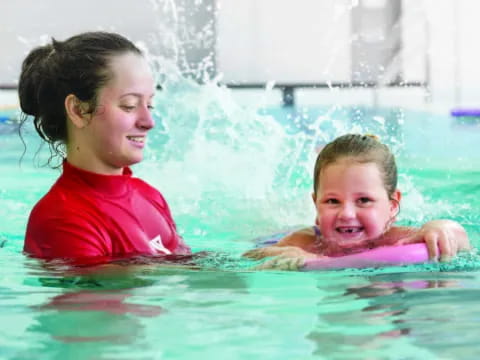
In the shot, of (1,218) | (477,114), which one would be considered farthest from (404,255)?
(477,114)

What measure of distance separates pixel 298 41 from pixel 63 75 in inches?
370

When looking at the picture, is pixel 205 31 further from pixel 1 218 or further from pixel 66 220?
pixel 66 220

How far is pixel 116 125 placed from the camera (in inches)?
94.7

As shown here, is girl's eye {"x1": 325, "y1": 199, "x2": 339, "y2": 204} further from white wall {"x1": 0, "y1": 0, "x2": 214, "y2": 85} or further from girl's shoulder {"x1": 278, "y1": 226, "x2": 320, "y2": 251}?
white wall {"x1": 0, "y1": 0, "x2": 214, "y2": 85}

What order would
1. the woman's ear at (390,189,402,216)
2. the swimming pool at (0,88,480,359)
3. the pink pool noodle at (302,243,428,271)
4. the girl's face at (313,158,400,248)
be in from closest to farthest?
1. the swimming pool at (0,88,480,359)
2. the pink pool noodle at (302,243,428,271)
3. the girl's face at (313,158,400,248)
4. the woman's ear at (390,189,402,216)

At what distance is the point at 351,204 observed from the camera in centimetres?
248

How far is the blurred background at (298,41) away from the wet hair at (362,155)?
8.08 m

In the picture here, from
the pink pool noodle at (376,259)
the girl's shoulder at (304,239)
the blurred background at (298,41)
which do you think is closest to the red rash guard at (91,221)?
the girl's shoulder at (304,239)

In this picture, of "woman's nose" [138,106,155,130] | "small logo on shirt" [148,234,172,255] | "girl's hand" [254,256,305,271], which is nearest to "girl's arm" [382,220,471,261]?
"girl's hand" [254,256,305,271]

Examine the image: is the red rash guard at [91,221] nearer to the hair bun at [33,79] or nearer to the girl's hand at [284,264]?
the hair bun at [33,79]

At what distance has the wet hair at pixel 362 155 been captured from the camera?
255 centimetres

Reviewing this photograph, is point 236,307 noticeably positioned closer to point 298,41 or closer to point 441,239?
point 441,239

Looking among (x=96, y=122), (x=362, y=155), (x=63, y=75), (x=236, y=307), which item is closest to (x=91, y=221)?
(x=96, y=122)

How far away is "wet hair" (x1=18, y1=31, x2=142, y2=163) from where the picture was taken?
2408mm
